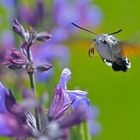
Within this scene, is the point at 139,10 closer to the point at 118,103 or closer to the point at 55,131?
the point at 118,103

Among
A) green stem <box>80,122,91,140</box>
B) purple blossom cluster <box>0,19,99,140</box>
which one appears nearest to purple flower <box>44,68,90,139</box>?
purple blossom cluster <box>0,19,99,140</box>

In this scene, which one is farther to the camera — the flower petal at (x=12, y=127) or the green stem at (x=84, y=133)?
the green stem at (x=84, y=133)

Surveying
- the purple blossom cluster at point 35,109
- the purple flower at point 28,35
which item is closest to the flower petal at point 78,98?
the purple blossom cluster at point 35,109

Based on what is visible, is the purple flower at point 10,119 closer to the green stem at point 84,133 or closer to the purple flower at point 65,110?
the purple flower at point 65,110

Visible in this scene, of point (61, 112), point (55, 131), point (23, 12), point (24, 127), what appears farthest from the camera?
point (23, 12)

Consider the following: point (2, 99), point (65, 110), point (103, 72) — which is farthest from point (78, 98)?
point (103, 72)

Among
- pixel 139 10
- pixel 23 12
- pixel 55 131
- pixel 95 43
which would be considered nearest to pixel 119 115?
pixel 23 12

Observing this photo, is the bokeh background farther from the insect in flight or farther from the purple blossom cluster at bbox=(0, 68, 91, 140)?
the purple blossom cluster at bbox=(0, 68, 91, 140)

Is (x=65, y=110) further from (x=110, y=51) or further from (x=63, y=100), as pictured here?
(x=110, y=51)
